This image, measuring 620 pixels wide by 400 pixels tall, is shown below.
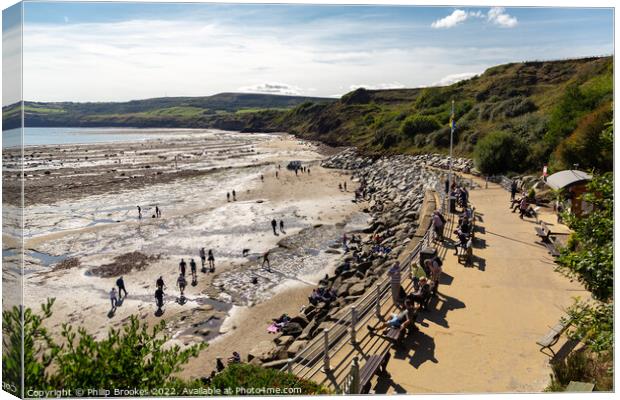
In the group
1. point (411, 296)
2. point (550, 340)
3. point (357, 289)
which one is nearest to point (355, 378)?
point (411, 296)

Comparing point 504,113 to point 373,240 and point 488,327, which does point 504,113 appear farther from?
point 488,327

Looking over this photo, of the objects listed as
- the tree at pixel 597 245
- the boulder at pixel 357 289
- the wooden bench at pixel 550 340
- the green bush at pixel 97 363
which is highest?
the tree at pixel 597 245

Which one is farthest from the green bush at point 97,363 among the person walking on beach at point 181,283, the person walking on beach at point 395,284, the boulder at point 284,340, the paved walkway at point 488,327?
the person walking on beach at point 181,283

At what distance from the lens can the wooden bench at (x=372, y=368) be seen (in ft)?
27.3

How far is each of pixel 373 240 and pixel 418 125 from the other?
114 ft

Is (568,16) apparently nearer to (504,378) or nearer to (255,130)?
(504,378)

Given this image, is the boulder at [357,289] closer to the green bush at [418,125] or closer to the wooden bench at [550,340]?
the wooden bench at [550,340]

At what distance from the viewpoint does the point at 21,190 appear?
7.84m

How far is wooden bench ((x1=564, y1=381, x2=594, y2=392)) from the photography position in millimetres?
7770

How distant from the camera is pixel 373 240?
23953 millimetres

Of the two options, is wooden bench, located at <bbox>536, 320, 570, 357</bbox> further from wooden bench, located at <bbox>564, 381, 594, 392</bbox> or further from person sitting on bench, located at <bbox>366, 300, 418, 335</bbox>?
person sitting on bench, located at <bbox>366, 300, 418, 335</bbox>

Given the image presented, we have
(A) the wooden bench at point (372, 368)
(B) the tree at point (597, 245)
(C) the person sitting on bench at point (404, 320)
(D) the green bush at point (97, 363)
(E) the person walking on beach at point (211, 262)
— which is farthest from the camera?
(E) the person walking on beach at point (211, 262)

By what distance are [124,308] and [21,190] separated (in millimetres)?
10874

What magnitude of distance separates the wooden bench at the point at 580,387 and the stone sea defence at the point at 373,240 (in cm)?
647
